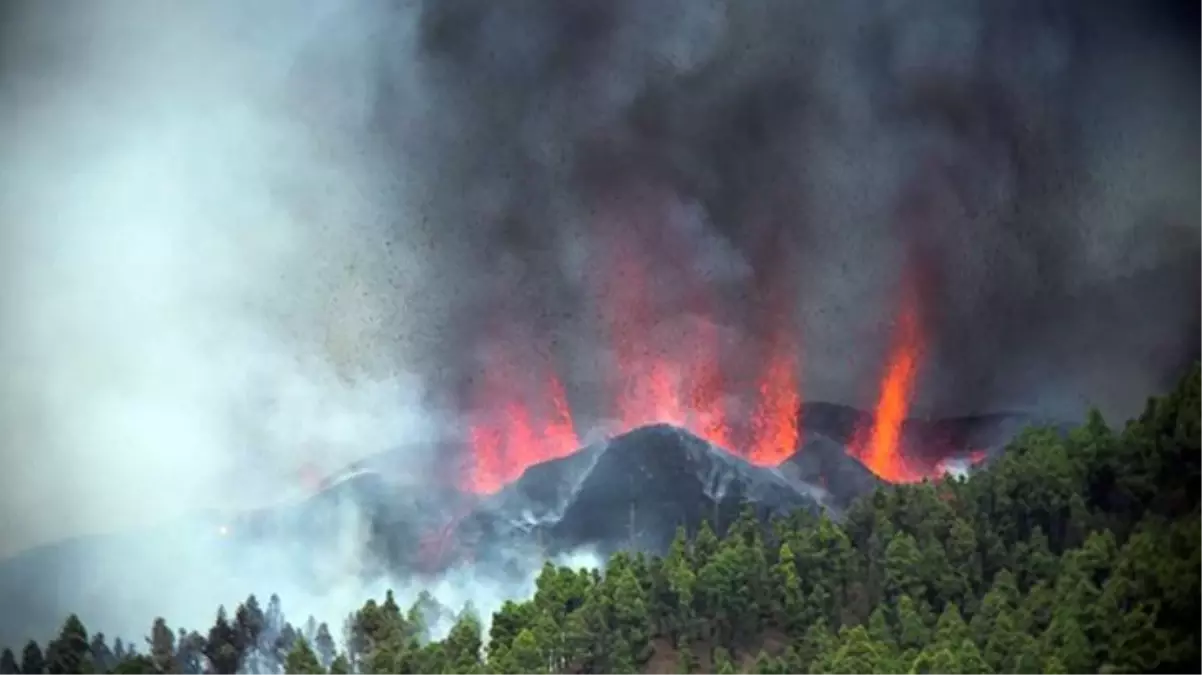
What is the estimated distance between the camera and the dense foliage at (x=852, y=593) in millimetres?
14539

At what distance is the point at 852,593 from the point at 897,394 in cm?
909

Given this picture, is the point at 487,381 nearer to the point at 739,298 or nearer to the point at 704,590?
the point at 739,298

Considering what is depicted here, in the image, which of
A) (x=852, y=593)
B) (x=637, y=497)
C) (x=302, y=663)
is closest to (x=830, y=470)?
(x=637, y=497)

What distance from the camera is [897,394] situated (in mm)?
25344

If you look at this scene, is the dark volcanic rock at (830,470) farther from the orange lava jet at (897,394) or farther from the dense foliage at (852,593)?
the dense foliage at (852,593)

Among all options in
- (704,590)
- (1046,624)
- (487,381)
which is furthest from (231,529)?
(1046,624)

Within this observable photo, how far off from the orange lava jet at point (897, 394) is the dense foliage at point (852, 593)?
632 cm

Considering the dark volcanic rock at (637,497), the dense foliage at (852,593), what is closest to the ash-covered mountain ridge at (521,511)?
the dark volcanic rock at (637,497)

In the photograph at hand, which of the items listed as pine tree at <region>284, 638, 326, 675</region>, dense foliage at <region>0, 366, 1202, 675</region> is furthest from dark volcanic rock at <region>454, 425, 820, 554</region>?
pine tree at <region>284, 638, 326, 675</region>

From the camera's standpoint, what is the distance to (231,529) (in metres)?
22.6

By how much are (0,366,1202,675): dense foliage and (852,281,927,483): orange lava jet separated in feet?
20.8

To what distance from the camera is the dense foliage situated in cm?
1454

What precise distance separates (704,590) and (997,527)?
318cm

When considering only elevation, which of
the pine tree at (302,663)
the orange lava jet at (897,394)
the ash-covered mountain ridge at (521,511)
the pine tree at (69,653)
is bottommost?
the pine tree at (302,663)
